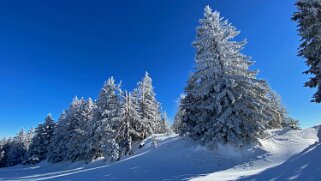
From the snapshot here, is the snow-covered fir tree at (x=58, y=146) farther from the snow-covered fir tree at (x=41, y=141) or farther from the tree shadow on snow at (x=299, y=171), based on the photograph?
the tree shadow on snow at (x=299, y=171)

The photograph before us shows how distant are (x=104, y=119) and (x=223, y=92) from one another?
19793mm

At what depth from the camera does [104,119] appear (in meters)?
33.2

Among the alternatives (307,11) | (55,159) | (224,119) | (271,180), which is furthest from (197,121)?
(55,159)

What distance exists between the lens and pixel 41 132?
5581 cm

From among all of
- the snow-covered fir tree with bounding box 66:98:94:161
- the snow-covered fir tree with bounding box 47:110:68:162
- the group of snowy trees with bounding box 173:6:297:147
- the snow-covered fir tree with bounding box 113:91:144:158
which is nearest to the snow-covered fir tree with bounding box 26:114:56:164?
the snow-covered fir tree with bounding box 47:110:68:162

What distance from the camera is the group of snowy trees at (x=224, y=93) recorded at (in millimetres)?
18188

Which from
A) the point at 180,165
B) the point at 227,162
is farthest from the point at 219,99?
the point at 180,165

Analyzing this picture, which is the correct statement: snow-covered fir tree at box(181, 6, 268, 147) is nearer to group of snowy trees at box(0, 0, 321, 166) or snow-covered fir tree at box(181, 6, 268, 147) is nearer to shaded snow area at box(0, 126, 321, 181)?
group of snowy trees at box(0, 0, 321, 166)

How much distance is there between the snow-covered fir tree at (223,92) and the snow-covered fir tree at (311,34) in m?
3.65

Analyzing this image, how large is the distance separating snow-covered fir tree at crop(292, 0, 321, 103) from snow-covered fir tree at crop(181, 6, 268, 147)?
3.65 meters

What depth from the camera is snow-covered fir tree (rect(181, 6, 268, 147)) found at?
1819 cm

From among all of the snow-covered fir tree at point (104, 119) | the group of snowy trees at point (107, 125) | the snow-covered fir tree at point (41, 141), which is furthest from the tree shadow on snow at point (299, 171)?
the snow-covered fir tree at point (41, 141)

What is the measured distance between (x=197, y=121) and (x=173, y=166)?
4.96 m

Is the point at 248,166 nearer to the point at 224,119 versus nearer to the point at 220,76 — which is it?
the point at 224,119
